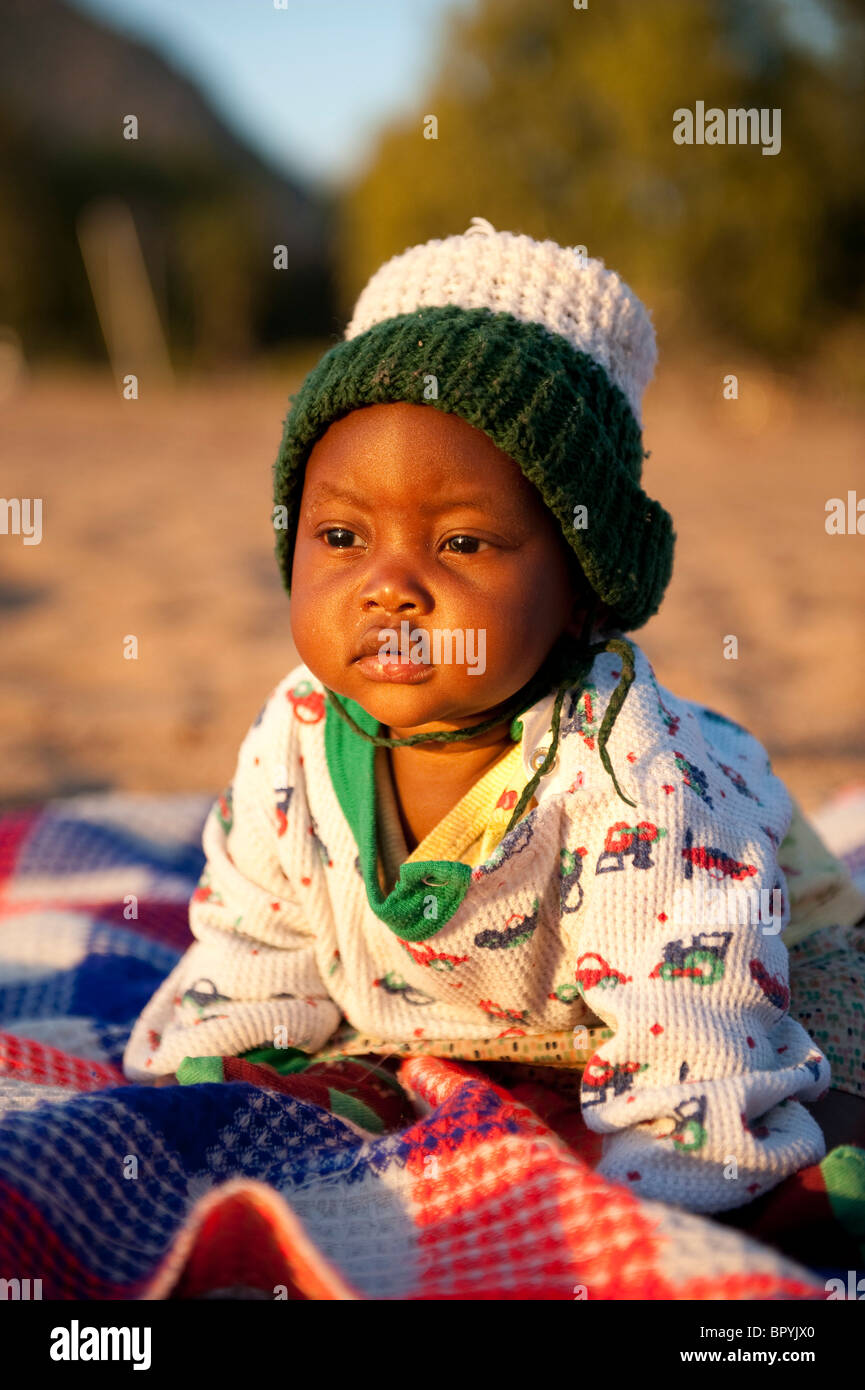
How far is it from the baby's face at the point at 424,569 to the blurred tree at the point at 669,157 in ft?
35.0

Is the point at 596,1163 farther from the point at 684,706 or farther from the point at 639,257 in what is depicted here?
the point at 639,257

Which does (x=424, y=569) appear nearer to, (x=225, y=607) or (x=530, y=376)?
(x=530, y=376)

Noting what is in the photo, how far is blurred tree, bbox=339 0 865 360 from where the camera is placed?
1136cm

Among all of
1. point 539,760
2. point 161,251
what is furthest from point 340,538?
point 161,251

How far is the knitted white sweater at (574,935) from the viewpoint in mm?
1783

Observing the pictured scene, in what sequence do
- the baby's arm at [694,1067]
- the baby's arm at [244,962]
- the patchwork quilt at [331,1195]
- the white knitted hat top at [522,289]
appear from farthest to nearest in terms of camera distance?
the baby's arm at [244,962], the white knitted hat top at [522,289], the baby's arm at [694,1067], the patchwork quilt at [331,1195]

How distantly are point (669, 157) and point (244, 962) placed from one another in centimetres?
1129

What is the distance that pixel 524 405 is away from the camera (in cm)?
185

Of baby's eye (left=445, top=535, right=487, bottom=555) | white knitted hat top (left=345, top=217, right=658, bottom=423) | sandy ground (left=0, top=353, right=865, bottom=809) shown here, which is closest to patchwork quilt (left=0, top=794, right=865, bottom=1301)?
baby's eye (left=445, top=535, right=487, bottom=555)

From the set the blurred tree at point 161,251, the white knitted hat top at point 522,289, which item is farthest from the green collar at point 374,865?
the blurred tree at point 161,251

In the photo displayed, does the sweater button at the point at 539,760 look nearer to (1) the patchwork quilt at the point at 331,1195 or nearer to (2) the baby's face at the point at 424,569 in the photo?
(2) the baby's face at the point at 424,569

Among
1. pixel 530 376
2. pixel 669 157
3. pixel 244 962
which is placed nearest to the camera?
pixel 530 376

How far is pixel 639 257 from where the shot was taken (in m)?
12.1

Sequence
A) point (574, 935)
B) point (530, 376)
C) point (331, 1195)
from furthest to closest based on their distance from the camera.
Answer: point (574, 935)
point (530, 376)
point (331, 1195)
